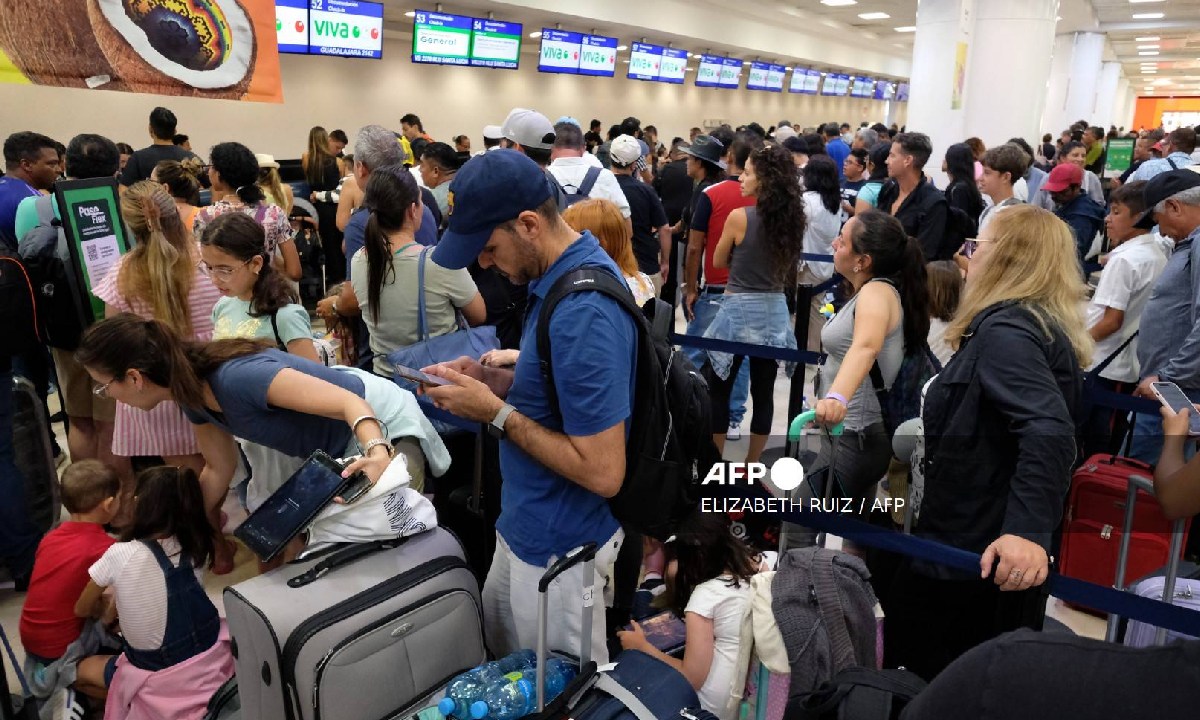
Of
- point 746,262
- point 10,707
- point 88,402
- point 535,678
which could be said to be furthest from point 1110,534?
point 88,402

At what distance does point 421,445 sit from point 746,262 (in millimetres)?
2225

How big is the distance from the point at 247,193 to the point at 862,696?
4.09 metres

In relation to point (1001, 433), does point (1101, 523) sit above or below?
below

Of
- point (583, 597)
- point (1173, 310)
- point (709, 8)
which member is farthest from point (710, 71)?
point (583, 597)

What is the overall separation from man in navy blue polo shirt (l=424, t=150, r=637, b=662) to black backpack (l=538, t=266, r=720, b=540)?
0.03m

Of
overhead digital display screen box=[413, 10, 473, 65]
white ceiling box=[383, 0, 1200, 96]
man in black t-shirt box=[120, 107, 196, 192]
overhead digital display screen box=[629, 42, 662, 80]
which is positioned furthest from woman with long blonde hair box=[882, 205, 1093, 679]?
overhead digital display screen box=[629, 42, 662, 80]

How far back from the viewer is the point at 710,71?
1656 cm

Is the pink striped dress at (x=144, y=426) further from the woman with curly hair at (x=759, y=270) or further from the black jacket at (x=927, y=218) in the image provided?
the black jacket at (x=927, y=218)

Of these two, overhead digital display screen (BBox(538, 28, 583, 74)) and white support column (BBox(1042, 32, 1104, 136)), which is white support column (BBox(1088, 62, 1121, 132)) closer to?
white support column (BBox(1042, 32, 1104, 136))

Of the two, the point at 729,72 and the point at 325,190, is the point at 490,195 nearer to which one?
the point at 325,190

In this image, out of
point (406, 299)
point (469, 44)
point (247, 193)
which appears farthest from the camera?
point (469, 44)

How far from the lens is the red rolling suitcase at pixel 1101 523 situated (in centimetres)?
264

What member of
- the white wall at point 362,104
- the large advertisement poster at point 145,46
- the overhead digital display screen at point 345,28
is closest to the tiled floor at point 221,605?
the large advertisement poster at point 145,46

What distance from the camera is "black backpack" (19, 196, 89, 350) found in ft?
11.7
